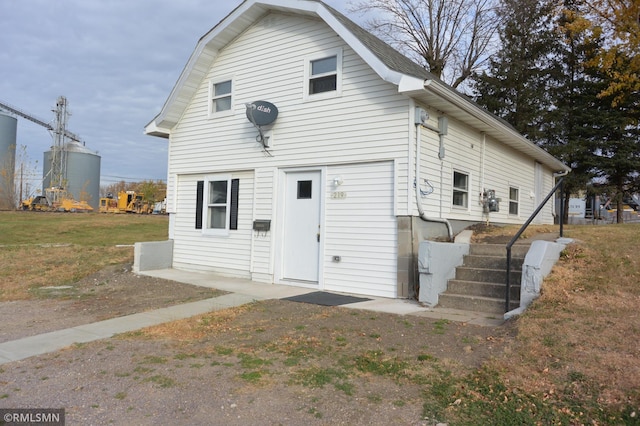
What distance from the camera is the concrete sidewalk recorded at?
5500mm

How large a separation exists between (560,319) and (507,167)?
819 cm

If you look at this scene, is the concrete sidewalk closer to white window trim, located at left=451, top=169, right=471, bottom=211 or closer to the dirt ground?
the dirt ground

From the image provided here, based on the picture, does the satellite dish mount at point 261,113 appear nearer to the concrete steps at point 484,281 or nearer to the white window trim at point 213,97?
the white window trim at point 213,97

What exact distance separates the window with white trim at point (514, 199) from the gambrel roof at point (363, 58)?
46.4 inches

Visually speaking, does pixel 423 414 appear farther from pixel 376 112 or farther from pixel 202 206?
pixel 202 206

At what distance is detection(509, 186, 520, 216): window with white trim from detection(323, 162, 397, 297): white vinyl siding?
6.12 metres

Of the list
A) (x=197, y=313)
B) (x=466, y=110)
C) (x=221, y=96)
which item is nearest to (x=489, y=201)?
(x=466, y=110)

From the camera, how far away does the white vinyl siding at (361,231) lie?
27.9ft

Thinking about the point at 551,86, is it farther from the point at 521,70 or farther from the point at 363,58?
the point at 363,58

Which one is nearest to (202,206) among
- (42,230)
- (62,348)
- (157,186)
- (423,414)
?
(62,348)

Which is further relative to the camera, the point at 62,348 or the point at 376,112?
the point at 376,112

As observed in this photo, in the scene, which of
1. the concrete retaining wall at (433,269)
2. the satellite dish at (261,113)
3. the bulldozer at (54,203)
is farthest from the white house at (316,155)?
the bulldozer at (54,203)

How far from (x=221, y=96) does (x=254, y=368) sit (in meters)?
8.48

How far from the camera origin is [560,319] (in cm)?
528
